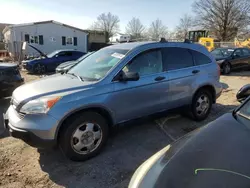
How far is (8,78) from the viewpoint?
6312 mm

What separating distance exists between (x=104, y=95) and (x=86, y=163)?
1044mm

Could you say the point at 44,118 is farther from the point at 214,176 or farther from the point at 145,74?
the point at 214,176

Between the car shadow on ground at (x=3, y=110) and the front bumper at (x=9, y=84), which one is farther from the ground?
the front bumper at (x=9, y=84)

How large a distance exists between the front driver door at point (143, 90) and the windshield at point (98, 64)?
26cm

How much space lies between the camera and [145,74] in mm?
4020

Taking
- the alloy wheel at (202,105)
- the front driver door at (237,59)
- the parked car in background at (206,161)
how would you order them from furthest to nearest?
1. the front driver door at (237,59)
2. the alloy wheel at (202,105)
3. the parked car in background at (206,161)

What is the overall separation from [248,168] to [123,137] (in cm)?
285

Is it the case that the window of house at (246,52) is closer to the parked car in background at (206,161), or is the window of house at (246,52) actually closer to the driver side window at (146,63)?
the driver side window at (146,63)

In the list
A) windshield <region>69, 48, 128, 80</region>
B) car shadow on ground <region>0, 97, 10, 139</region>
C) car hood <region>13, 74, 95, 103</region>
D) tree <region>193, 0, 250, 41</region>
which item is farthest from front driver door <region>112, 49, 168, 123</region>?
tree <region>193, 0, 250, 41</region>

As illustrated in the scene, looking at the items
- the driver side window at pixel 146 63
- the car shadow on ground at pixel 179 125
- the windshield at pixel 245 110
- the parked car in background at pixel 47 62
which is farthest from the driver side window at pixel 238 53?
the windshield at pixel 245 110

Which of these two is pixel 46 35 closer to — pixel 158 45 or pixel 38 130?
pixel 158 45

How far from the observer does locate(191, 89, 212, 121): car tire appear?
4.91m

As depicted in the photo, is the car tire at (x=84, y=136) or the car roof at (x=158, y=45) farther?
the car roof at (x=158, y=45)

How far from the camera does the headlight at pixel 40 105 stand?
3.12m
